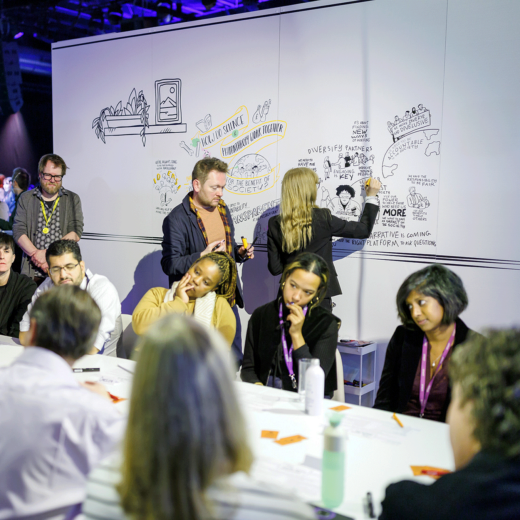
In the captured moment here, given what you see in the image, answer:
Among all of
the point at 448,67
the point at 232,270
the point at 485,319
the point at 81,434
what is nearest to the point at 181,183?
the point at 232,270

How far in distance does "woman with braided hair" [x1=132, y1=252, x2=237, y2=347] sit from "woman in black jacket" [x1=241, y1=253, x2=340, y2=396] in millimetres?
293

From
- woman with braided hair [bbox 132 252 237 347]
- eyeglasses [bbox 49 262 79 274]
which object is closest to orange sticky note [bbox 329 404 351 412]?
woman with braided hair [bbox 132 252 237 347]

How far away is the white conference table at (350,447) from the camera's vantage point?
1516mm

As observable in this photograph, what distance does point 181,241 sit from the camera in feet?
12.8

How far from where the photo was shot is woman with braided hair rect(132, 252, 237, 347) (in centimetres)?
299

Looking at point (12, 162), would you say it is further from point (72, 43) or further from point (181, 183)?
point (181, 183)

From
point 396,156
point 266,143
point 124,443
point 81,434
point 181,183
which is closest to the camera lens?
point 124,443

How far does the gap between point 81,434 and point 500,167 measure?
10.9 feet

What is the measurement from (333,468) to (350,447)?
0.36 metres

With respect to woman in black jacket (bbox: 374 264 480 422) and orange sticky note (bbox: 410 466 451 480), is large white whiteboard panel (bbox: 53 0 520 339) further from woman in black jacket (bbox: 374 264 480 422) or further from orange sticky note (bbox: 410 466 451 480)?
orange sticky note (bbox: 410 466 451 480)

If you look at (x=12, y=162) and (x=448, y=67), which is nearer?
(x=448, y=67)

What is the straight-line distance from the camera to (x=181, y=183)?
5031mm

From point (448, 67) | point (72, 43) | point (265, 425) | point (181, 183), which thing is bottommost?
point (265, 425)

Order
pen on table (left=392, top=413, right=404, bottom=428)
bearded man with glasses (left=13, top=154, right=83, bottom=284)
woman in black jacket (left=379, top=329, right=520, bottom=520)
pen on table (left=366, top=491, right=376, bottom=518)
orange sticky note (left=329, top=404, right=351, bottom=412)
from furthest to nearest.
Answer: bearded man with glasses (left=13, top=154, right=83, bottom=284) < orange sticky note (left=329, top=404, right=351, bottom=412) < pen on table (left=392, top=413, right=404, bottom=428) < pen on table (left=366, top=491, right=376, bottom=518) < woman in black jacket (left=379, top=329, right=520, bottom=520)
